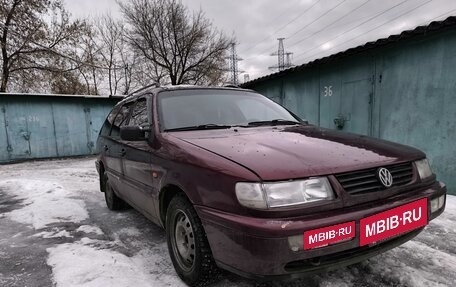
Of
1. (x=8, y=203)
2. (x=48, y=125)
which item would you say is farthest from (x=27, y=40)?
(x=8, y=203)

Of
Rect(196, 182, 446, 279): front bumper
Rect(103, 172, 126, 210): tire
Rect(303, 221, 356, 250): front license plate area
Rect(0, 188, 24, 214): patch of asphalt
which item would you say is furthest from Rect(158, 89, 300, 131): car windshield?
Rect(0, 188, 24, 214): patch of asphalt

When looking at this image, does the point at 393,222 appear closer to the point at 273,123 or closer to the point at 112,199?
the point at 273,123

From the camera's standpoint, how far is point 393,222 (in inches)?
81.4

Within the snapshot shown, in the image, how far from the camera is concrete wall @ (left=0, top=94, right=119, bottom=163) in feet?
40.3

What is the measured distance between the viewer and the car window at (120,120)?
4106 millimetres

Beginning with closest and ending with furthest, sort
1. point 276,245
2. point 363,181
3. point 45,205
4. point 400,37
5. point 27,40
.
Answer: point 276,245, point 363,181, point 45,205, point 400,37, point 27,40

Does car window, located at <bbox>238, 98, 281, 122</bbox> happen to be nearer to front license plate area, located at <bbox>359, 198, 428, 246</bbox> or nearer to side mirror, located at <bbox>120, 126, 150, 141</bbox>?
side mirror, located at <bbox>120, 126, 150, 141</bbox>

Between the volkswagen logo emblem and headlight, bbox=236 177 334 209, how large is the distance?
0.38 m

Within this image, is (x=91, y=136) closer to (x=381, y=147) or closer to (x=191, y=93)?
(x=191, y=93)

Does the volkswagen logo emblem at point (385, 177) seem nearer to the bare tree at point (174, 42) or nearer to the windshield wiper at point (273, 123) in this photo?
the windshield wiper at point (273, 123)

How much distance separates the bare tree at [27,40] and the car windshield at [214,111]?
16901mm

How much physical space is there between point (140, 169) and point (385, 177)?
7.02 feet

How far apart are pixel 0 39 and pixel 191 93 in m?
19.8

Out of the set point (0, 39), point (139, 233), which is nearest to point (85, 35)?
point (0, 39)
